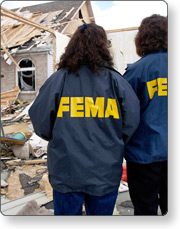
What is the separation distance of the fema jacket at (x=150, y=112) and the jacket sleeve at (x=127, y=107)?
182mm

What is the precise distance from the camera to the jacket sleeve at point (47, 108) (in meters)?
1.52

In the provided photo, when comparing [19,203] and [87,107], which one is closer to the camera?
[87,107]

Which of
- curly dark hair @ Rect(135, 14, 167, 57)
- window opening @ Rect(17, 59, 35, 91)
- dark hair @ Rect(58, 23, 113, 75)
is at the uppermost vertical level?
window opening @ Rect(17, 59, 35, 91)

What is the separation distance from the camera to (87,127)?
1482 mm

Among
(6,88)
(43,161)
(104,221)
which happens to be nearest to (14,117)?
(6,88)

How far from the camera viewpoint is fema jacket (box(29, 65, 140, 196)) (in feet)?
4.86

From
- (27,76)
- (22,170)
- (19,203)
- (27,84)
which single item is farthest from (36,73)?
(19,203)

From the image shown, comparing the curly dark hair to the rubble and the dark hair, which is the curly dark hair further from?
the rubble

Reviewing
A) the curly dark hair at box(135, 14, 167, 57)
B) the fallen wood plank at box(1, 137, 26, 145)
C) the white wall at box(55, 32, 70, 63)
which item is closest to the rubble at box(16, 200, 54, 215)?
the curly dark hair at box(135, 14, 167, 57)

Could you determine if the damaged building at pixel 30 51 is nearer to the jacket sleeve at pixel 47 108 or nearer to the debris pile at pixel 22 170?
the debris pile at pixel 22 170

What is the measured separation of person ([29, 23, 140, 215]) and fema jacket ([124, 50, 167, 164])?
0.23 meters

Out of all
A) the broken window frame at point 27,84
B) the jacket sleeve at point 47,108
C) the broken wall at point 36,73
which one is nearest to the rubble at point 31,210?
the jacket sleeve at point 47,108

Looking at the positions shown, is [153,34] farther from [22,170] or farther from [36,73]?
[36,73]

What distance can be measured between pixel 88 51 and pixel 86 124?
1.67 feet
